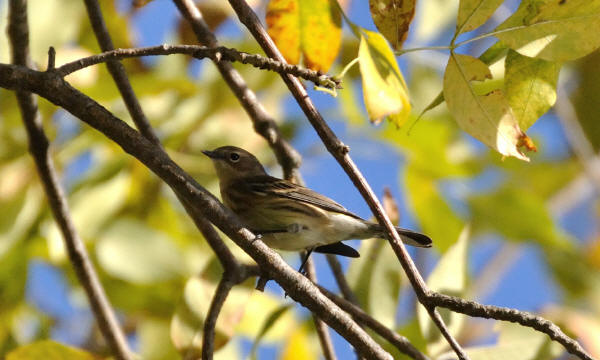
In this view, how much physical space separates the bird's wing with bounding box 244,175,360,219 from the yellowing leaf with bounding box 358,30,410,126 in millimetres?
1563

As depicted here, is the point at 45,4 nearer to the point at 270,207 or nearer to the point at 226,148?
the point at 226,148

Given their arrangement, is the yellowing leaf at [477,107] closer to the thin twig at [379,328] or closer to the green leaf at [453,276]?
the thin twig at [379,328]

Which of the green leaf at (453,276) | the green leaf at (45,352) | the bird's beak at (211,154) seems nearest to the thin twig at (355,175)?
the green leaf at (453,276)

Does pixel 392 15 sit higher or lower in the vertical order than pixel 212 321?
higher

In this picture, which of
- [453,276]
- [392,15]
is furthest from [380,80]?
[453,276]

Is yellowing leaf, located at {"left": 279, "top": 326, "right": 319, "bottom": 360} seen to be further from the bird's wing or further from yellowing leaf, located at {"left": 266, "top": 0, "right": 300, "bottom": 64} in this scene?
yellowing leaf, located at {"left": 266, "top": 0, "right": 300, "bottom": 64}

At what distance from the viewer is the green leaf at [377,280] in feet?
9.67

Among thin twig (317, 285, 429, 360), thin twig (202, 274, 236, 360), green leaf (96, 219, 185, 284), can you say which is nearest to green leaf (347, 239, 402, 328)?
thin twig (317, 285, 429, 360)

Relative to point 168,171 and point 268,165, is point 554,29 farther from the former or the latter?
point 268,165

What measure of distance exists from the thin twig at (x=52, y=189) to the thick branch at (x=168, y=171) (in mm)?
650

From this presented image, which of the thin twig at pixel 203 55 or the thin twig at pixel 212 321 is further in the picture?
the thin twig at pixel 212 321

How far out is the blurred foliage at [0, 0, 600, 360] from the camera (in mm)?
1901

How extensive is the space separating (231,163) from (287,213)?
0.48 metres

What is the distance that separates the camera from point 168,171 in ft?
6.42
